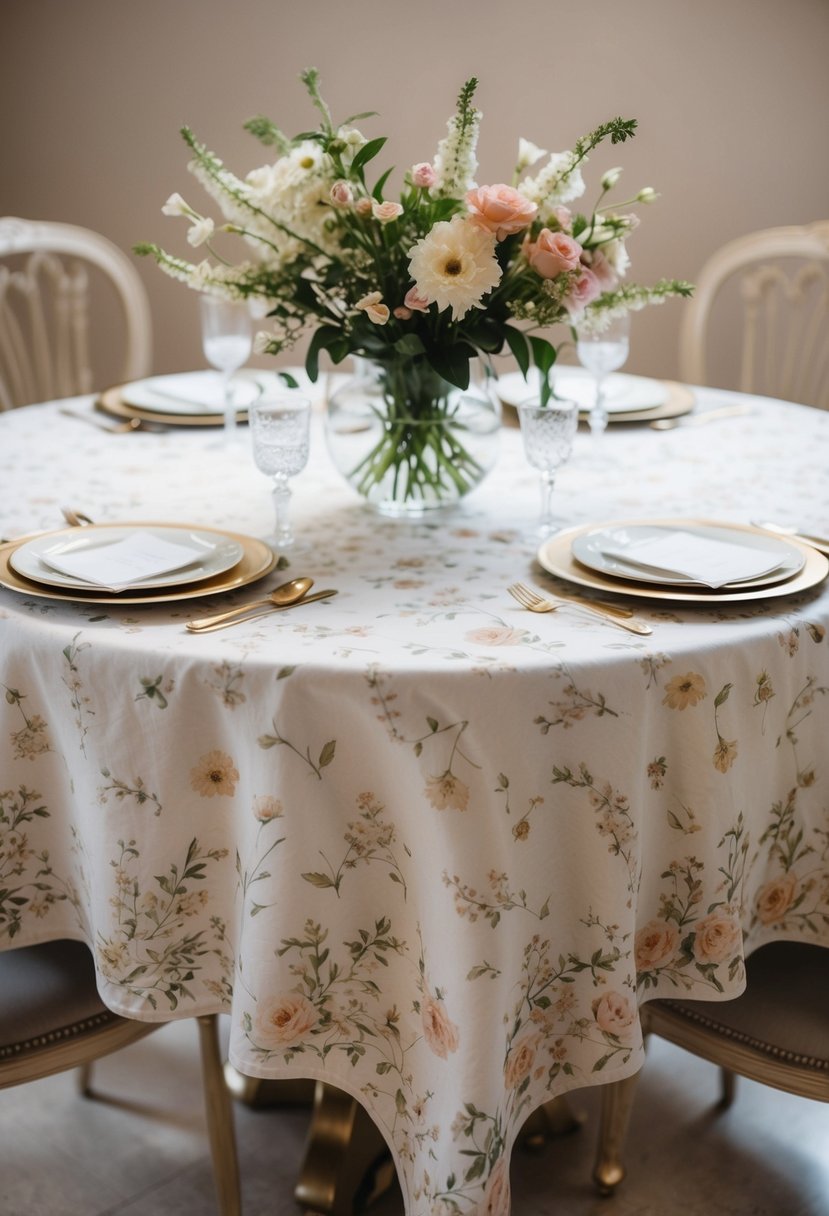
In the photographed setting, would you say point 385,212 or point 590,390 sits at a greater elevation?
point 385,212

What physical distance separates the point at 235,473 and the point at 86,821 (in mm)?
720

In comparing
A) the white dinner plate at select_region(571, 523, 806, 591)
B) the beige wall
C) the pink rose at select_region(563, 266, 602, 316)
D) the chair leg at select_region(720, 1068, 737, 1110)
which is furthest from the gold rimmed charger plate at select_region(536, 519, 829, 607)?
the beige wall

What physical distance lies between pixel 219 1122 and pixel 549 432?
0.87 metres

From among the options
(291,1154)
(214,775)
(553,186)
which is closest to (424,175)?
(553,186)

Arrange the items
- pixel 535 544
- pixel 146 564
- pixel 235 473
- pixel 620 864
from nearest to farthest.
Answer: pixel 620 864 < pixel 146 564 < pixel 535 544 < pixel 235 473

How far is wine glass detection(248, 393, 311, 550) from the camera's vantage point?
1396mm

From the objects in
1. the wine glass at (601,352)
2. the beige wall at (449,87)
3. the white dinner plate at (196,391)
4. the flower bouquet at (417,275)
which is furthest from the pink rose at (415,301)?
the beige wall at (449,87)

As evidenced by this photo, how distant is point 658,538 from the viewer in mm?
1389

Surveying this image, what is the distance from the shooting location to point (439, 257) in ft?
4.29

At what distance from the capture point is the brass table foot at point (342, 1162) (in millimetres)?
1554

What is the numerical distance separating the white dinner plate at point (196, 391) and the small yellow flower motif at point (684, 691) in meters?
1.08

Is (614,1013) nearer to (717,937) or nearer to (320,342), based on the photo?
(717,937)

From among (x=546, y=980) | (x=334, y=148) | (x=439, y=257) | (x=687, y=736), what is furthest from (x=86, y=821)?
(x=334, y=148)

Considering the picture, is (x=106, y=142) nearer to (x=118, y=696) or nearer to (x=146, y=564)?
(x=146, y=564)
